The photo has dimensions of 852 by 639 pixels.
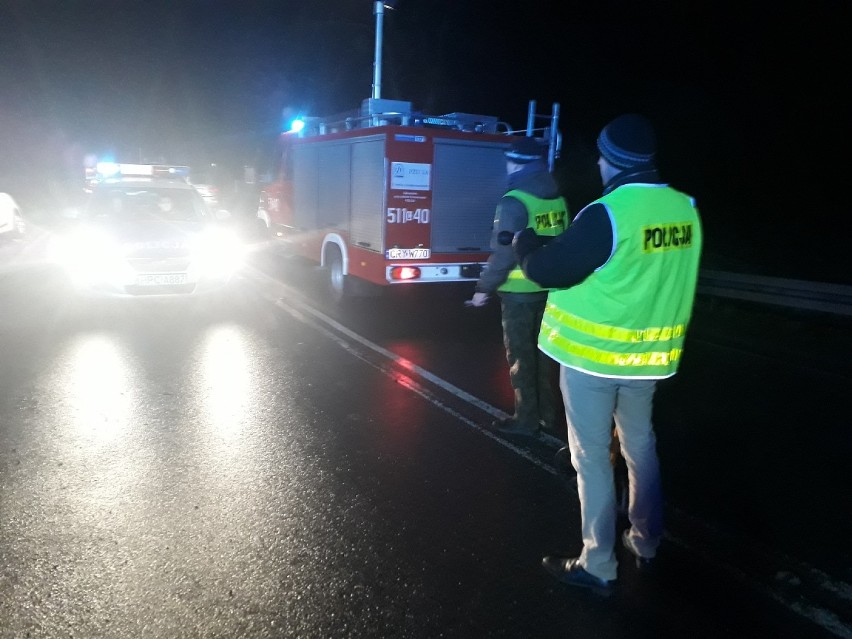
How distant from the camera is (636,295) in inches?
113

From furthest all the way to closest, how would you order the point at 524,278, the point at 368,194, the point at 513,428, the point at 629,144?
the point at 368,194
the point at 513,428
the point at 524,278
the point at 629,144

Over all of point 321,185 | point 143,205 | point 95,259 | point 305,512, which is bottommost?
point 305,512

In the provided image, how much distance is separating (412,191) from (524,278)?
413cm

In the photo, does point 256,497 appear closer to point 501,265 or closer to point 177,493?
point 177,493

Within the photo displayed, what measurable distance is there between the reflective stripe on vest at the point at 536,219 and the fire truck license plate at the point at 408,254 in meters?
3.84

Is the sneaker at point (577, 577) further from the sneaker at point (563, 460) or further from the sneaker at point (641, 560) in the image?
the sneaker at point (563, 460)

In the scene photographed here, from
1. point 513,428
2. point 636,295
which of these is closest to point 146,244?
point 513,428

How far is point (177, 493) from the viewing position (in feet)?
13.4

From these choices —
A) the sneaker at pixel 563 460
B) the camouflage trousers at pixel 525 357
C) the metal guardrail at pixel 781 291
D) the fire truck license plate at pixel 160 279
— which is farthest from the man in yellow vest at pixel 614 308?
the fire truck license plate at pixel 160 279

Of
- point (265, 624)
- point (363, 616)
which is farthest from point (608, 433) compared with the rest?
point (265, 624)

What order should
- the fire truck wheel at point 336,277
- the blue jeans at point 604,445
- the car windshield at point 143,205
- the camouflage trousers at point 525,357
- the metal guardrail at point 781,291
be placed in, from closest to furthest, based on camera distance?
the blue jeans at point 604,445 → the camouflage trousers at point 525,357 → the metal guardrail at point 781,291 → the car windshield at point 143,205 → the fire truck wheel at point 336,277

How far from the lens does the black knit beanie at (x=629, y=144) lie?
291 centimetres

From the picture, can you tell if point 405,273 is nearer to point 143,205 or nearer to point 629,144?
point 143,205

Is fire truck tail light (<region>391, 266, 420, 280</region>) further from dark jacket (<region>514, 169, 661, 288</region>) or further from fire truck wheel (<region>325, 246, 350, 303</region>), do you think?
dark jacket (<region>514, 169, 661, 288</region>)
